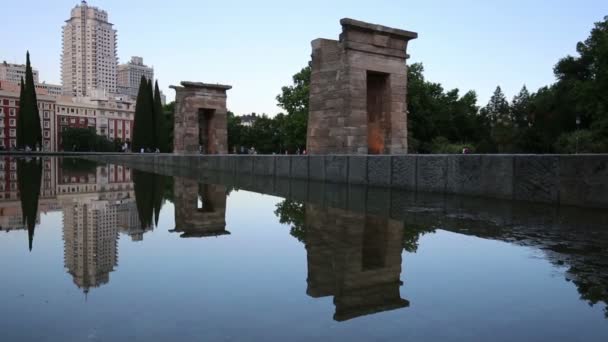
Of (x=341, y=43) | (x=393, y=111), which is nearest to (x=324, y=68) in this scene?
Answer: (x=341, y=43)

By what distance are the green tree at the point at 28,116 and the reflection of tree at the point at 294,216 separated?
5967 centimetres

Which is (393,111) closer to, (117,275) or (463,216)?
(463,216)

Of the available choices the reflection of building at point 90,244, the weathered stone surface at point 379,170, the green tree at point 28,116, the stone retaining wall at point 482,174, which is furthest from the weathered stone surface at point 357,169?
the green tree at point 28,116

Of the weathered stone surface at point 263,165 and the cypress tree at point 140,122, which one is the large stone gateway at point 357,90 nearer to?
the weathered stone surface at point 263,165

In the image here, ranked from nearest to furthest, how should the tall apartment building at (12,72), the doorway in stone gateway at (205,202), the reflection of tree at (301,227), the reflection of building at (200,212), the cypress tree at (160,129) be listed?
the reflection of tree at (301,227) → the reflection of building at (200,212) → the doorway in stone gateway at (205,202) → the cypress tree at (160,129) → the tall apartment building at (12,72)

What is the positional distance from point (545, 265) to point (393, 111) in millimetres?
13009

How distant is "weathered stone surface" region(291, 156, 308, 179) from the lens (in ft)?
41.4

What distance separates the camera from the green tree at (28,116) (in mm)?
57375

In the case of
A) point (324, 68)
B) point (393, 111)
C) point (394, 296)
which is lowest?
point (394, 296)

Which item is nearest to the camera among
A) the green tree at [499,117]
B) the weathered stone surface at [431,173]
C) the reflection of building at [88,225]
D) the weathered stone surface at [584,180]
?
the reflection of building at [88,225]

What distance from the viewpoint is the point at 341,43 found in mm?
14594

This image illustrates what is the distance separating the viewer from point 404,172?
30.2ft

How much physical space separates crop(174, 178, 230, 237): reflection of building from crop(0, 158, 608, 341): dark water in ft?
0.19

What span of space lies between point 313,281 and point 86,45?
21485 cm
